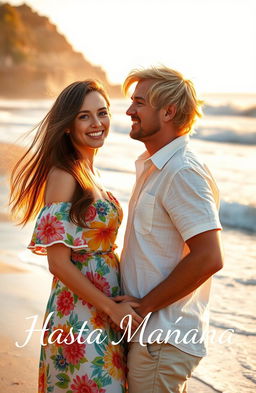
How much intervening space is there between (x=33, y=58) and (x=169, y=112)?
118044 mm

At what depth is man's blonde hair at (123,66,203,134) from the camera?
265 cm

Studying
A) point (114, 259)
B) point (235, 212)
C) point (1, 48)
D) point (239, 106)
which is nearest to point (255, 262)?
point (235, 212)

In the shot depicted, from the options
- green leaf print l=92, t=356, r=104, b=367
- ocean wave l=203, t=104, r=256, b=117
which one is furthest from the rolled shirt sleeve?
ocean wave l=203, t=104, r=256, b=117

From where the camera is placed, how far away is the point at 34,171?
292 cm

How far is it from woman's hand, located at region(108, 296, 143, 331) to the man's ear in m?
0.86

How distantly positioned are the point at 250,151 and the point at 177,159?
16886 mm

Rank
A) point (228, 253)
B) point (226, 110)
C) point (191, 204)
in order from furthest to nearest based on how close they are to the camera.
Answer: point (226, 110) → point (228, 253) → point (191, 204)

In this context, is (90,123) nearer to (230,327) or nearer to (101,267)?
(101,267)

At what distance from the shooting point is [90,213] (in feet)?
8.79

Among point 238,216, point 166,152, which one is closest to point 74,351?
point 166,152

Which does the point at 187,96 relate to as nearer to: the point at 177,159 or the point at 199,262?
the point at 177,159

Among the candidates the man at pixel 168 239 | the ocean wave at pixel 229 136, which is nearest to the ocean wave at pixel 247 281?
the man at pixel 168 239

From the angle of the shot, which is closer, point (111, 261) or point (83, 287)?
point (83, 287)

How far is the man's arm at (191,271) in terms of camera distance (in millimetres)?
2393
